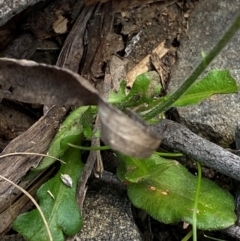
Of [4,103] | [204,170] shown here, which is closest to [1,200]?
[4,103]

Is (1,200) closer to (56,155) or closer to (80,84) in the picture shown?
(56,155)

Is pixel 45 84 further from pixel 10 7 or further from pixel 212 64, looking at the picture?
pixel 212 64

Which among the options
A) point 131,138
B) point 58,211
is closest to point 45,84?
A: point 131,138

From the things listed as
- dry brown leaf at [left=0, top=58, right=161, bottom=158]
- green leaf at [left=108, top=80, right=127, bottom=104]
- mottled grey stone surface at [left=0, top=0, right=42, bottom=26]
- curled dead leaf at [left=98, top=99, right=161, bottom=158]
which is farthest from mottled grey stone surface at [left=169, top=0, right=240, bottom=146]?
curled dead leaf at [left=98, top=99, right=161, bottom=158]

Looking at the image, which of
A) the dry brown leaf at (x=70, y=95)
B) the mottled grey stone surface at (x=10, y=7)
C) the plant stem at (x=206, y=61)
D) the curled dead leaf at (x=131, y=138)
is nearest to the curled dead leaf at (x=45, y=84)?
the dry brown leaf at (x=70, y=95)

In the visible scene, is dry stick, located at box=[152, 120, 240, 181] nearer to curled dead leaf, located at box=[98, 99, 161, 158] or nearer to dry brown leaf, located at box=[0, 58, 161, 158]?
dry brown leaf, located at box=[0, 58, 161, 158]

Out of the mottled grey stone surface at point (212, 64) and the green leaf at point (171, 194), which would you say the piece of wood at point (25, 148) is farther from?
the mottled grey stone surface at point (212, 64)
